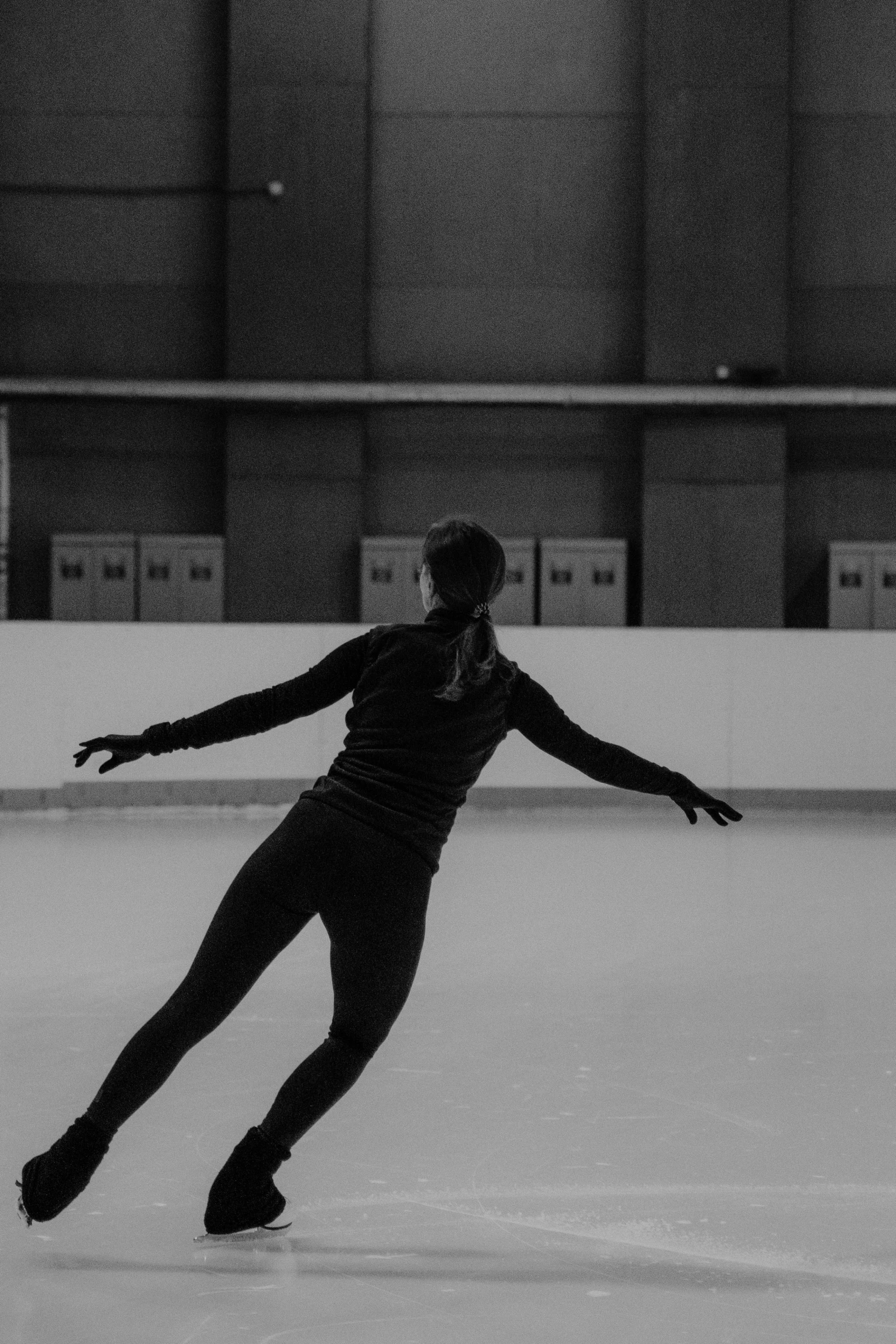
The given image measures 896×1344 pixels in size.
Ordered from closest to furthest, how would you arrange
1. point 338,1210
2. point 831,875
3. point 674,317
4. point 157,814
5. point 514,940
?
point 338,1210, point 514,940, point 831,875, point 157,814, point 674,317

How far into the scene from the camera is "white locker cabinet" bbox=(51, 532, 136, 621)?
10328 mm

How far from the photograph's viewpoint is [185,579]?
34.0ft

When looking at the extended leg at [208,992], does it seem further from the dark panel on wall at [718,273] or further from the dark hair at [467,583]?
the dark panel on wall at [718,273]

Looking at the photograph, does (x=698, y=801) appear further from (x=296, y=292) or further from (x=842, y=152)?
(x=842, y=152)

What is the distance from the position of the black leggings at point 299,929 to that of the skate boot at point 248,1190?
0.23 metres

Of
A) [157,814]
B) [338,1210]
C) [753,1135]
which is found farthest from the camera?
[157,814]

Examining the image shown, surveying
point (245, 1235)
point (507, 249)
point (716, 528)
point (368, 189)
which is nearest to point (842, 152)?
point (507, 249)

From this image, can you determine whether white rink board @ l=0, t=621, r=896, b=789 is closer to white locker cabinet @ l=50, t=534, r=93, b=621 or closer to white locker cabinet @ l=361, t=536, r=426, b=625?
white locker cabinet @ l=361, t=536, r=426, b=625

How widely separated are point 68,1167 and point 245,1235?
389 mm

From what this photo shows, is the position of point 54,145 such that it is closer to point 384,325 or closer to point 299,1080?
point 384,325

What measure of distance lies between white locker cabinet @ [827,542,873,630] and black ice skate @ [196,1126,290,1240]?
862 cm

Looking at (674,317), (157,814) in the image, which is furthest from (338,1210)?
(674,317)

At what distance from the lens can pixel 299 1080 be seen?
222 centimetres

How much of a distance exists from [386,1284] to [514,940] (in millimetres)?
2990
